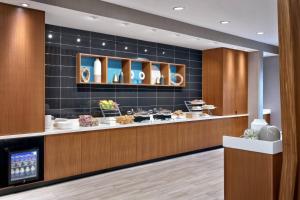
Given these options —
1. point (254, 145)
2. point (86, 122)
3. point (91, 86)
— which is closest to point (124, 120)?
point (86, 122)

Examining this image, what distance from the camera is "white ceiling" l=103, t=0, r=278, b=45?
4.19m

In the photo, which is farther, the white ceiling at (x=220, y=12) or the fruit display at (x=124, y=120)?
the fruit display at (x=124, y=120)

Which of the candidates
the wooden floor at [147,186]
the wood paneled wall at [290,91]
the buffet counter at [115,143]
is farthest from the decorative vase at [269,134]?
the buffet counter at [115,143]

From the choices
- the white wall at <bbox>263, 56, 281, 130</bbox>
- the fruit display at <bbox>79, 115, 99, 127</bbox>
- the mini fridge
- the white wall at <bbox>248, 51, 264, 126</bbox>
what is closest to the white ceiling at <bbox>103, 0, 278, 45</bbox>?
the white wall at <bbox>248, 51, 264, 126</bbox>

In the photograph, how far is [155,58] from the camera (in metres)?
6.31

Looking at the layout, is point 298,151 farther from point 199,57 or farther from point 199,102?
point 199,57

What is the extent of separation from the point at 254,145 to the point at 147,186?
76.6 inches

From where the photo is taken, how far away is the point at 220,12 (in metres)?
4.68

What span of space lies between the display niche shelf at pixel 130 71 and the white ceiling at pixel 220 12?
1.27m

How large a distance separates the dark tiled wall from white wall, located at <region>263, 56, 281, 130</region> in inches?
136

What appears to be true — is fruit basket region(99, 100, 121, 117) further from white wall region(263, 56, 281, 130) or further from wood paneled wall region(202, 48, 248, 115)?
white wall region(263, 56, 281, 130)

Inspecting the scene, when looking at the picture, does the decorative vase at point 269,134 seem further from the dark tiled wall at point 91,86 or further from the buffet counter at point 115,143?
the dark tiled wall at point 91,86

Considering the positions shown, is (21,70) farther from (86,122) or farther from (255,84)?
(255,84)

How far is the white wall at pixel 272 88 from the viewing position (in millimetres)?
8516
